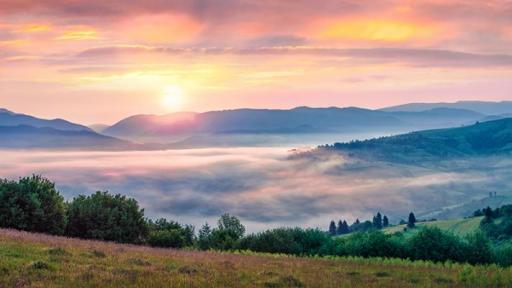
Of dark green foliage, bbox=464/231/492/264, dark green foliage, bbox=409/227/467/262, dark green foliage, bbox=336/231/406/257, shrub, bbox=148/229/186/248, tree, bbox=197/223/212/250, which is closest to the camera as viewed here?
dark green foliage, bbox=336/231/406/257

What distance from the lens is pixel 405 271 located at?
102ft

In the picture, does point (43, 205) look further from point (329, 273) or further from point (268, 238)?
point (329, 273)

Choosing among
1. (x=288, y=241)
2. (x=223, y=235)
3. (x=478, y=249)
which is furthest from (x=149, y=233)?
(x=478, y=249)

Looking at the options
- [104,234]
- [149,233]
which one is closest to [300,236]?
[149,233]

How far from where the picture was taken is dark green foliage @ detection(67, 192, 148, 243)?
2490 inches

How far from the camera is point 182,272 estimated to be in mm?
26172

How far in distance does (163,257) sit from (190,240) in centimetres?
5222

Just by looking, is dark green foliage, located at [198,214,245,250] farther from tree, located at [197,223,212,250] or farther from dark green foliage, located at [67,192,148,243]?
dark green foliage, located at [67,192,148,243]

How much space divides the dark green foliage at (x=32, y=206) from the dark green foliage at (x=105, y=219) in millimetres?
3926

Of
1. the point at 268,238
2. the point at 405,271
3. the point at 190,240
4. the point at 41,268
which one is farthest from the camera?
the point at 190,240

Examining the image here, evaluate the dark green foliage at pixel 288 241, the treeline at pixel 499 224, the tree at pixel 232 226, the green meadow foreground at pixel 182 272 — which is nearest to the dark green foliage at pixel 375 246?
the dark green foliage at pixel 288 241

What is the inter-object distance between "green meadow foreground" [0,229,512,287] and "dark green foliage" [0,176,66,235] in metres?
23.8

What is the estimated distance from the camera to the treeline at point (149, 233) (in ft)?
187

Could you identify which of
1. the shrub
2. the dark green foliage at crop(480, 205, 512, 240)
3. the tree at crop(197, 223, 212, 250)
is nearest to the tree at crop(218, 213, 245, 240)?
the tree at crop(197, 223, 212, 250)
